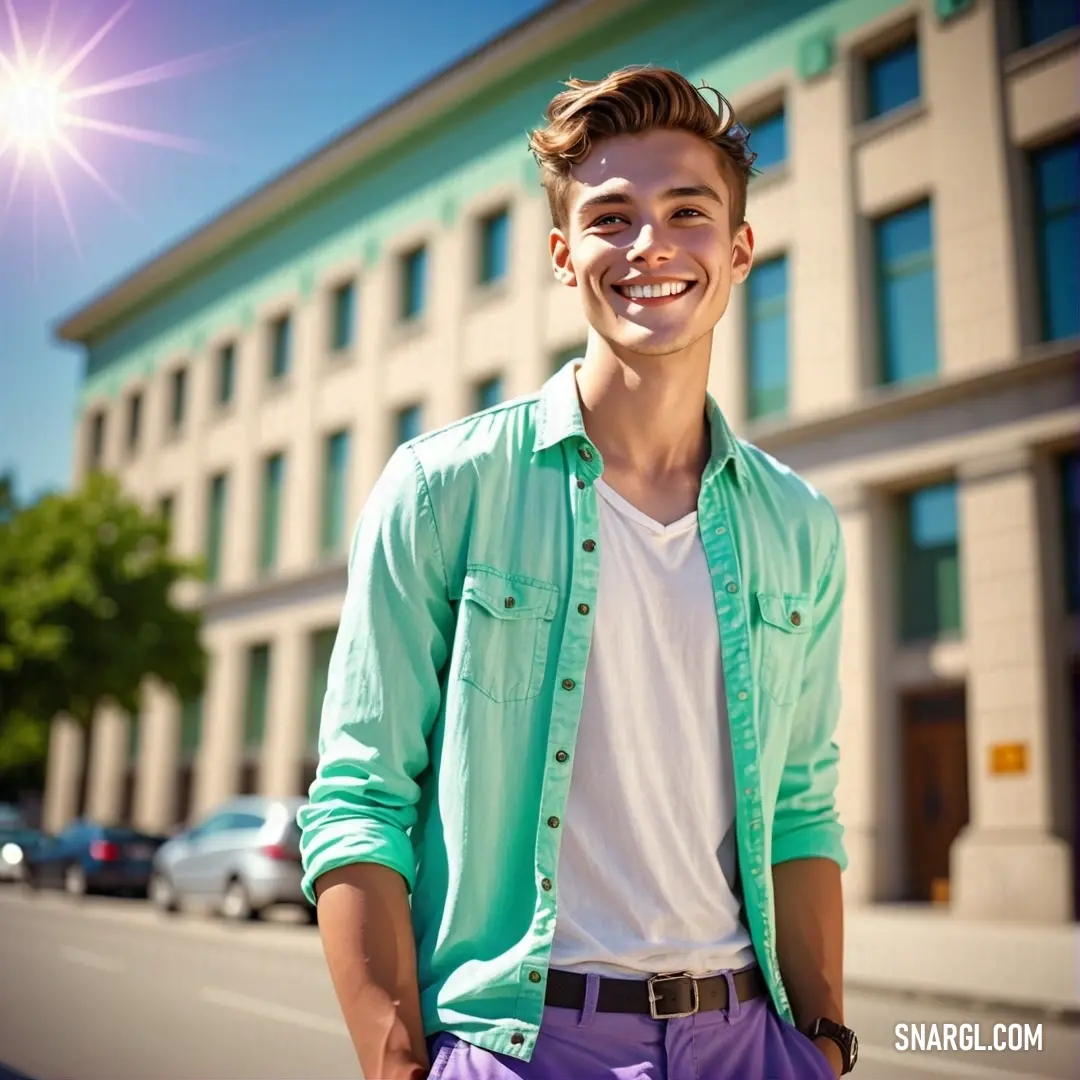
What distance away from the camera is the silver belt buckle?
1647 millimetres

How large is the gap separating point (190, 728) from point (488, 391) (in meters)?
12.6

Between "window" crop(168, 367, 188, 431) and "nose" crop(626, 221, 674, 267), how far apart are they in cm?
3309

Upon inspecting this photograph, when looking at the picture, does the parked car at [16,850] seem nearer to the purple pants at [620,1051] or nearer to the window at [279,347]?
the window at [279,347]

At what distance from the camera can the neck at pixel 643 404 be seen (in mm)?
1972

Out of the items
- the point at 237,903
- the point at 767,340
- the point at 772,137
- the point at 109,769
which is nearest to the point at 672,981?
the point at 237,903

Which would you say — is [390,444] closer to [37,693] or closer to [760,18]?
[37,693]

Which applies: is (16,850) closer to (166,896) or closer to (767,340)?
(166,896)

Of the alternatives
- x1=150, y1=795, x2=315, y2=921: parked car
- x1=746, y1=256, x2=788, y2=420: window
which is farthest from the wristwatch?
x1=746, y1=256, x2=788, y2=420: window

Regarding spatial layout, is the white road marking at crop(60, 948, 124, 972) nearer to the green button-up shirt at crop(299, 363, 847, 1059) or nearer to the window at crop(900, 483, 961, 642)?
the green button-up shirt at crop(299, 363, 847, 1059)

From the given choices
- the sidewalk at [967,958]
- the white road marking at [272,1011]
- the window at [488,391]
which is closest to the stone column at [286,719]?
the window at [488,391]

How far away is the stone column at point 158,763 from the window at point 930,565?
1901cm

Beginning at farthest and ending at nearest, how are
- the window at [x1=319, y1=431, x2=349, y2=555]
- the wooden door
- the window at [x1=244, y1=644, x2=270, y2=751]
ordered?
the window at [x1=244, y1=644, x2=270, y2=751] < the window at [x1=319, y1=431, x2=349, y2=555] < the wooden door

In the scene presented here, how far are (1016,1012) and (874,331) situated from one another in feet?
37.2

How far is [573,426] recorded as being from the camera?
6.28ft
